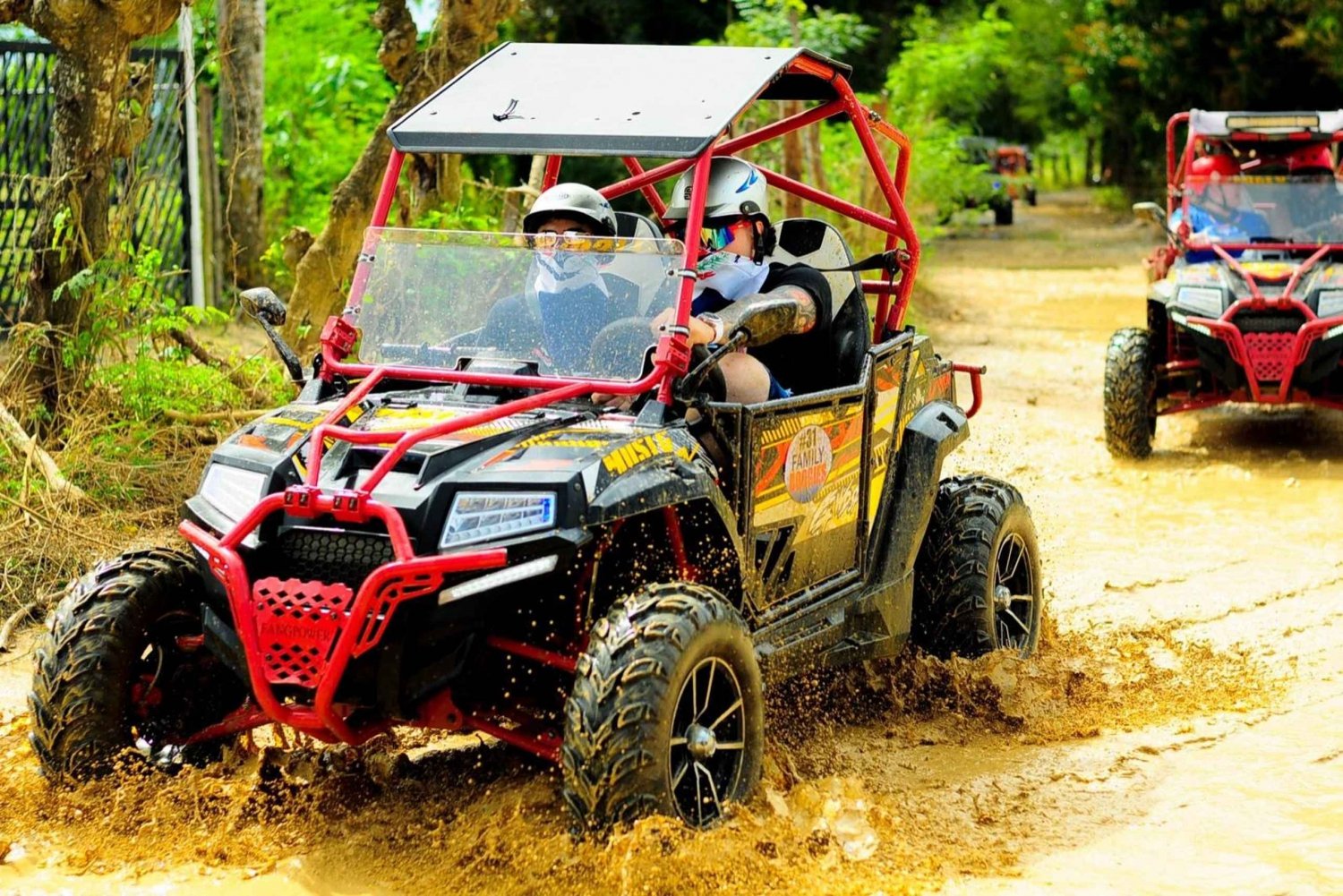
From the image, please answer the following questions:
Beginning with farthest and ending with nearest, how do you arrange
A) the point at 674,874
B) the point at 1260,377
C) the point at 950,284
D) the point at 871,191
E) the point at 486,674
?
the point at 950,284 → the point at 871,191 → the point at 1260,377 → the point at 486,674 → the point at 674,874

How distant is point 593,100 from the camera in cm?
524

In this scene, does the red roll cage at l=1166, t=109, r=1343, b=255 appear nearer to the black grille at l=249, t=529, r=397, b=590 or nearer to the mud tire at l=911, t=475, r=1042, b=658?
the mud tire at l=911, t=475, r=1042, b=658

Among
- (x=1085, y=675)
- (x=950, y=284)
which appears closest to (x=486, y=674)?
(x=1085, y=675)

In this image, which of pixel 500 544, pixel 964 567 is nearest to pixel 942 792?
pixel 964 567

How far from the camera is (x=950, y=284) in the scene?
23266mm

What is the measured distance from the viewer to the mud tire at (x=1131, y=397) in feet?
35.8

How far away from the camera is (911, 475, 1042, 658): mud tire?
6.12m

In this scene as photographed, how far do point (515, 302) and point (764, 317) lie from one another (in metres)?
0.72

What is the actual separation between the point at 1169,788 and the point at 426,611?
233cm

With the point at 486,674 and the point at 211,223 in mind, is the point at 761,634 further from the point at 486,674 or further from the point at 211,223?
the point at 211,223

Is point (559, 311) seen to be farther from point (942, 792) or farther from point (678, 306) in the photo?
point (942, 792)

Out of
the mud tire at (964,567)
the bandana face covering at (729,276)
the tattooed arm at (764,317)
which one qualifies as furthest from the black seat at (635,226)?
the mud tire at (964,567)

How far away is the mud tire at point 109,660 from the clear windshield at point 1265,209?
26.6 feet

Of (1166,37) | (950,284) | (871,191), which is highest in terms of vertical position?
(1166,37)
